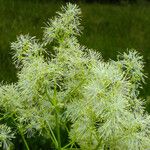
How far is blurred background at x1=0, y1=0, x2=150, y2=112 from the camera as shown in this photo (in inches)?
456

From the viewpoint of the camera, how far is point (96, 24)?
13.7 metres

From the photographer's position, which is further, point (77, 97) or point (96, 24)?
point (96, 24)

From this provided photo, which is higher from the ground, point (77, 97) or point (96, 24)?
point (77, 97)

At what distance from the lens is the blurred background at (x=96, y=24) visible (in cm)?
1159

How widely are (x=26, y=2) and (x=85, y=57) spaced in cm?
1080

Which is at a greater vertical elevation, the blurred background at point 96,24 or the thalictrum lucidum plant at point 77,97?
the thalictrum lucidum plant at point 77,97

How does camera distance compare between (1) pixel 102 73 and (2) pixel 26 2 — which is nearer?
(1) pixel 102 73

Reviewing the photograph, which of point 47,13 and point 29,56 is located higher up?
point 29,56

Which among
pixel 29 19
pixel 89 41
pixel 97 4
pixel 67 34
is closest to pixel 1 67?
pixel 89 41

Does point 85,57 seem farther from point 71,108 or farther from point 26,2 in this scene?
point 26,2

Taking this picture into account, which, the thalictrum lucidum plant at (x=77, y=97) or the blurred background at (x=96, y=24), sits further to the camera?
the blurred background at (x=96, y=24)

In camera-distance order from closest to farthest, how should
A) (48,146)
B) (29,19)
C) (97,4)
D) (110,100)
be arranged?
(110,100) < (48,146) < (29,19) < (97,4)

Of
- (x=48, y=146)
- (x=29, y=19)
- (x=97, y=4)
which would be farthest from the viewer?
(x=97, y=4)

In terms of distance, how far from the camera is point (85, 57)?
4.46 meters
